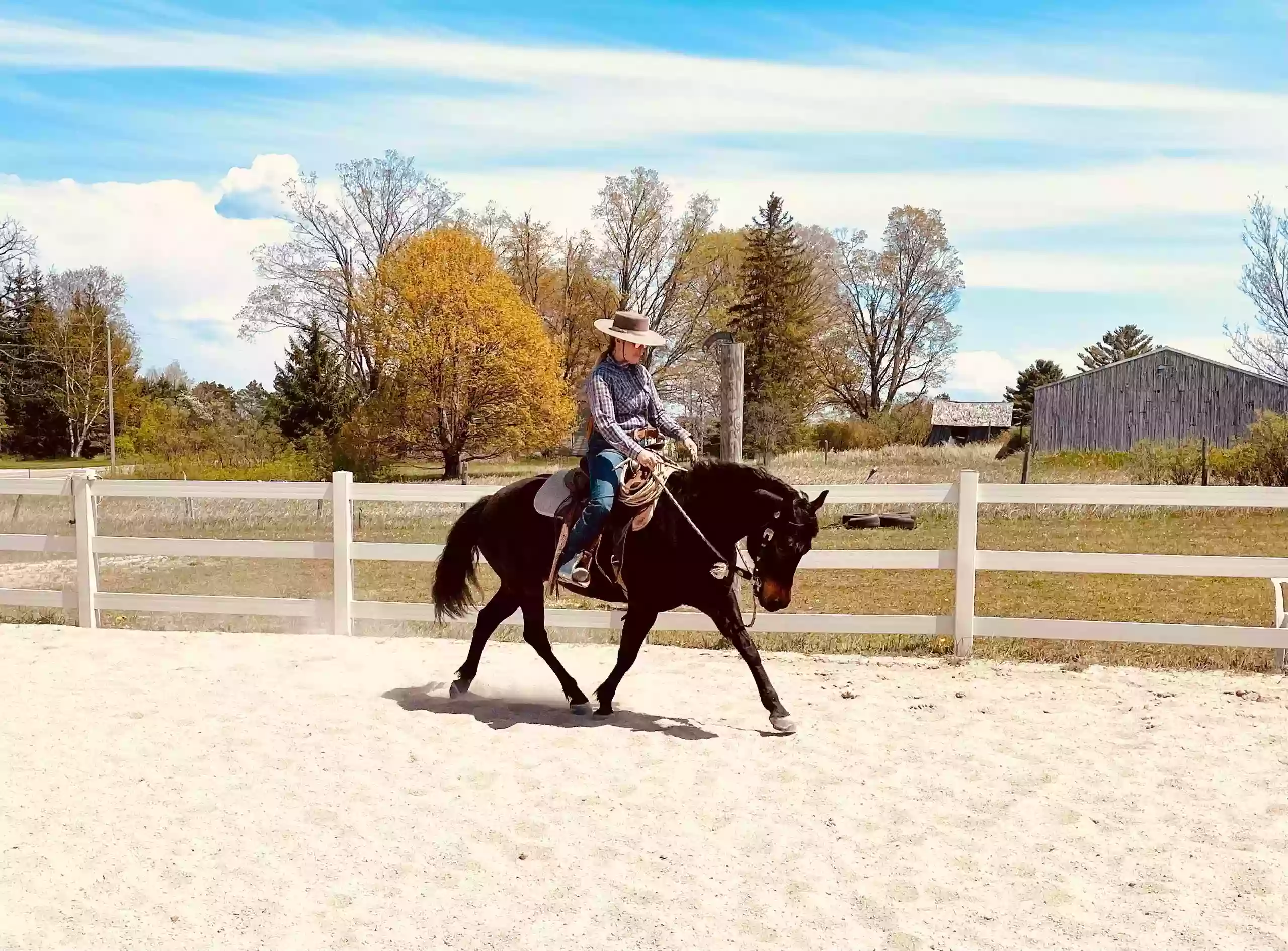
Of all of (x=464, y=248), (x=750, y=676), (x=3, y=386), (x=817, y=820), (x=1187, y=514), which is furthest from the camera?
(x=3, y=386)

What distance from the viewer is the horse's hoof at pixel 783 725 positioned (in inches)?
213

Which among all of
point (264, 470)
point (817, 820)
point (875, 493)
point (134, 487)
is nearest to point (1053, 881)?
point (817, 820)

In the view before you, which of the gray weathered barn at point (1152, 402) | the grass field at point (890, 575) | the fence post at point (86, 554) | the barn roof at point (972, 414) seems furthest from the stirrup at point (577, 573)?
the barn roof at point (972, 414)

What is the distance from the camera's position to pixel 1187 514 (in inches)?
699

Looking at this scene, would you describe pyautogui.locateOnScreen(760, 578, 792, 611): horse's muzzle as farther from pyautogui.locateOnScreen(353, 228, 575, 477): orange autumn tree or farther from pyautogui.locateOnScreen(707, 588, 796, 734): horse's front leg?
pyautogui.locateOnScreen(353, 228, 575, 477): orange autumn tree

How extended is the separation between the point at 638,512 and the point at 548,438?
1000 inches

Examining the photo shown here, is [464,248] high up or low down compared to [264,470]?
up

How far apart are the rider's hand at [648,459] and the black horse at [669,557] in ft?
0.87

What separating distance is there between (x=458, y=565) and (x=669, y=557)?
4.79ft

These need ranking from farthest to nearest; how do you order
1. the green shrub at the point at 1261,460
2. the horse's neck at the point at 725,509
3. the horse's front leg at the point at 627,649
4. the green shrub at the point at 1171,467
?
the green shrub at the point at 1171,467 → the green shrub at the point at 1261,460 → the horse's front leg at the point at 627,649 → the horse's neck at the point at 725,509

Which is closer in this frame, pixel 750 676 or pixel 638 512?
pixel 638 512

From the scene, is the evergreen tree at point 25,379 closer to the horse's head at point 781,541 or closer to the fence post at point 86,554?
the fence post at point 86,554

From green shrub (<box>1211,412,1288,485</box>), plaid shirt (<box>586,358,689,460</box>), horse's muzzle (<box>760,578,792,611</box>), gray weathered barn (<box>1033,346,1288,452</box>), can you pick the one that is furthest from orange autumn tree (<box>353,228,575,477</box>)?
horse's muzzle (<box>760,578,792,611</box>)

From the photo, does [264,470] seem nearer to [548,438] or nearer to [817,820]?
[548,438]
